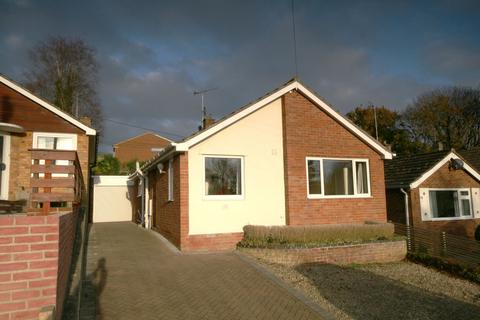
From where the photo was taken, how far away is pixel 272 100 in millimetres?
13578

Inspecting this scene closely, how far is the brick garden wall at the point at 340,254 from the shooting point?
11.2 metres

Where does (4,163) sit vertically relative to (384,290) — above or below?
above

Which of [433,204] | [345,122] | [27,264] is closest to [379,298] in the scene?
[27,264]

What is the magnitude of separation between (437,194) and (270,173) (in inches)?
392

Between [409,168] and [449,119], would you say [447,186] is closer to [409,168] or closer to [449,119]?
[409,168]

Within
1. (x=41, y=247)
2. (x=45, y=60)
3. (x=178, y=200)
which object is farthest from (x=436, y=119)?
(x=41, y=247)

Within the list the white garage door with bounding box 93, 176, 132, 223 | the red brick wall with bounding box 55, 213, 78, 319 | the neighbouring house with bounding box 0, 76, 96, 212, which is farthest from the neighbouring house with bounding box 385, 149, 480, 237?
the white garage door with bounding box 93, 176, 132, 223

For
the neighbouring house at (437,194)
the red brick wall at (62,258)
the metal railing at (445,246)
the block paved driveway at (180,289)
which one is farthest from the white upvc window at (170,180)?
the neighbouring house at (437,194)

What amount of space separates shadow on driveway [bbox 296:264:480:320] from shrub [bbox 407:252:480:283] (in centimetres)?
336

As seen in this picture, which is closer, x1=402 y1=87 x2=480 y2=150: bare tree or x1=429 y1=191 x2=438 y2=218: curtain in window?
x1=429 y1=191 x2=438 y2=218: curtain in window

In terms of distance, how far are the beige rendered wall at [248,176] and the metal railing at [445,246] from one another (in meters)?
5.92

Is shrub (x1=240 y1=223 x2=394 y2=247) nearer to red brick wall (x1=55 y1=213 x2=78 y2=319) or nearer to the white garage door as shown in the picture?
red brick wall (x1=55 y1=213 x2=78 y2=319)

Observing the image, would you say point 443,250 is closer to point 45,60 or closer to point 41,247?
point 41,247

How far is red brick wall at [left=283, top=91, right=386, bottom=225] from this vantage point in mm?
13297
